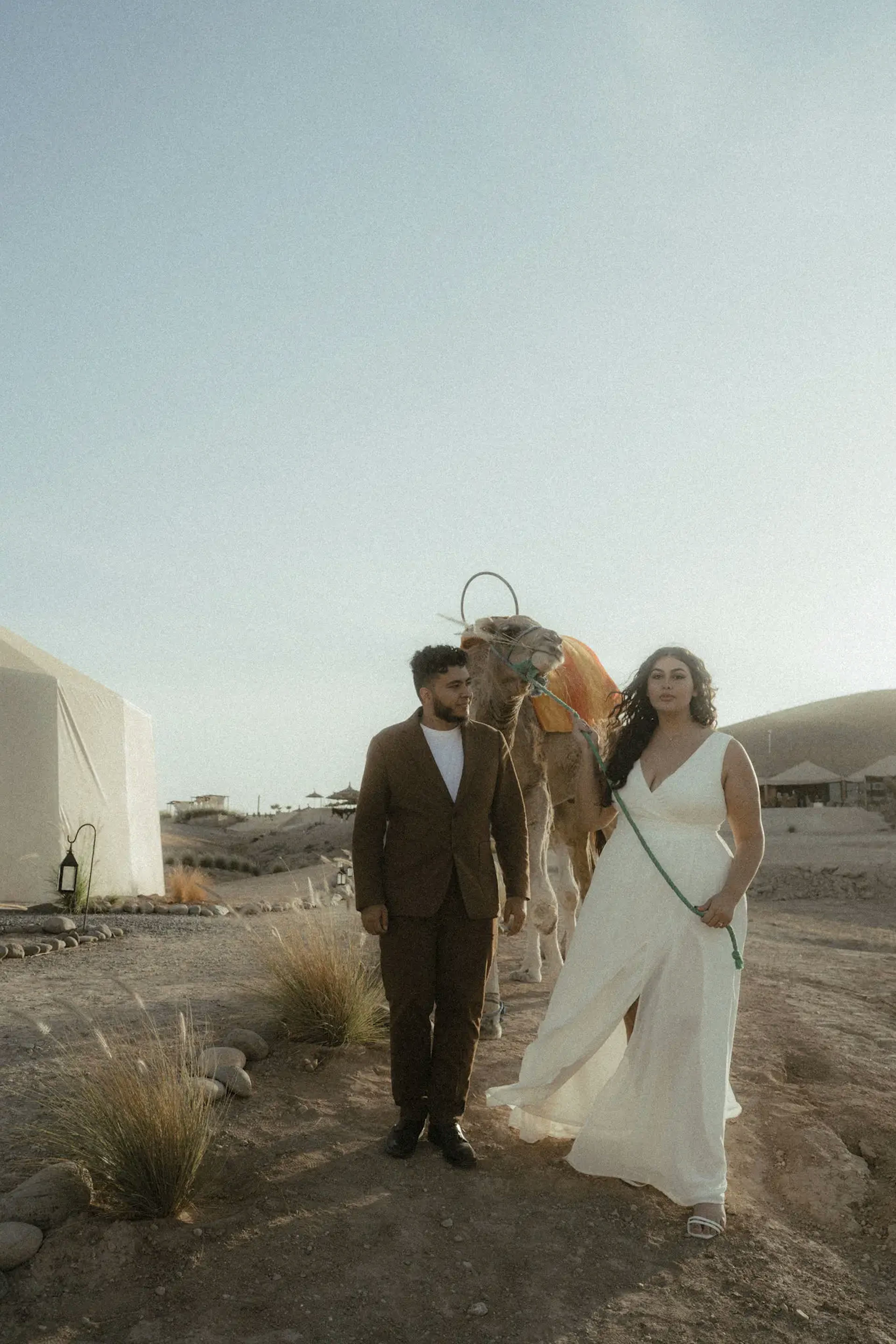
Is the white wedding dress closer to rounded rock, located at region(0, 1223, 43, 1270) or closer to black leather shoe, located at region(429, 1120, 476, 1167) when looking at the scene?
black leather shoe, located at region(429, 1120, 476, 1167)

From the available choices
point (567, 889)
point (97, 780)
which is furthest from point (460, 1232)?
point (97, 780)

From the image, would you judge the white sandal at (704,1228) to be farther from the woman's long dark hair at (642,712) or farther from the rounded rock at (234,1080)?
the rounded rock at (234,1080)

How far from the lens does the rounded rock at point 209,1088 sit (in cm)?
395

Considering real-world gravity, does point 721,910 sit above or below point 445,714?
below

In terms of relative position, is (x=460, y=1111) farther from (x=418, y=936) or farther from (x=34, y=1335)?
(x=34, y=1335)

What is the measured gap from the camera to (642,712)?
174 inches

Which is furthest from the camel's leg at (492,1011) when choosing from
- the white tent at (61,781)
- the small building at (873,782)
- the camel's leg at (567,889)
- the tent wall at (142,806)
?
the small building at (873,782)

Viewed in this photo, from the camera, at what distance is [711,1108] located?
3.85m

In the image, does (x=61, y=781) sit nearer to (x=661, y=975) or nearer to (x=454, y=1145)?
(x=454, y=1145)

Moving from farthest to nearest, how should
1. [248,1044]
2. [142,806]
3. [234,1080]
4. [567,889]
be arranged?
[142,806] < [567,889] < [248,1044] < [234,1080]

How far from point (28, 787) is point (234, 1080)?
1099 centimetres

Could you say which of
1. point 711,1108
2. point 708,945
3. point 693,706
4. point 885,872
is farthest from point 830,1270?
point 885,872

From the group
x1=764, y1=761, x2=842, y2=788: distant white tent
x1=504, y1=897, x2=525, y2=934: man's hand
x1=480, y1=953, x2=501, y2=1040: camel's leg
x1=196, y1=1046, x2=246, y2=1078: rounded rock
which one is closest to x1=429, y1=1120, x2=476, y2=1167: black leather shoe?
x1=504, y1=897, x2=525, y2=934: man's hand

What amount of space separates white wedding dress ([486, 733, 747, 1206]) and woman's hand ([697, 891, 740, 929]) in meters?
0.08
